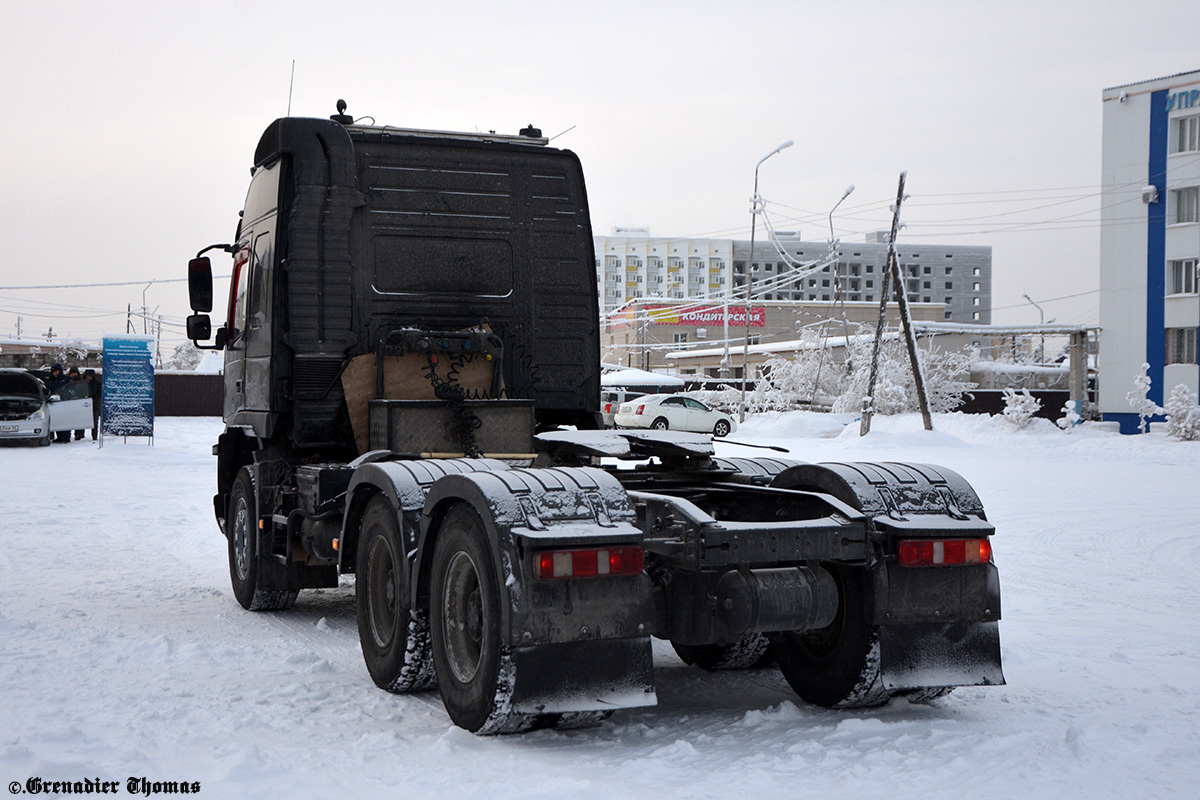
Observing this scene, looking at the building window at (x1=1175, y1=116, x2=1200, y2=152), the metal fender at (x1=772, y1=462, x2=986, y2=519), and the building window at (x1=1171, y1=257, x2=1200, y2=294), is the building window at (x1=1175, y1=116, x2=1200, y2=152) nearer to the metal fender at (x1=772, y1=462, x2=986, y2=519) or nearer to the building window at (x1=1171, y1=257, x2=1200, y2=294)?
the building window at (x1=1171, y1=257, x2=1200, y2=294)

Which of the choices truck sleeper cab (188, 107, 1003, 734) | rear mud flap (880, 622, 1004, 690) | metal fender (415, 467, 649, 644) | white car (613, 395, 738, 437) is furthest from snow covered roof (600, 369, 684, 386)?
metal fender (415, 467, 649, 644)

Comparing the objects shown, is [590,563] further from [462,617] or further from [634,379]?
[634,379]

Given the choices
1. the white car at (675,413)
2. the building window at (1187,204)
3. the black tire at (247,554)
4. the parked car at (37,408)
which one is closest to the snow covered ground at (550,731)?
the black tire at (247,554)

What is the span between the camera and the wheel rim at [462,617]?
4980mm

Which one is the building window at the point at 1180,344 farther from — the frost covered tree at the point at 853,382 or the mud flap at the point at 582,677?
the mud flap at the point at 582,677

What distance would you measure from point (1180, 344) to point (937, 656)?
123ft

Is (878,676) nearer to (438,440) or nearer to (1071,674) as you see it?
(1071,674)

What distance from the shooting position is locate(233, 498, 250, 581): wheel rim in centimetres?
829

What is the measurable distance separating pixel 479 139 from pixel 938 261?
553 feet

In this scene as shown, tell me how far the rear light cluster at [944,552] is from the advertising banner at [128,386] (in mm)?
24681

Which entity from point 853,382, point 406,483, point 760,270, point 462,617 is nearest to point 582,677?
point 462,617

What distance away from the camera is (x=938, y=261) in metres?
168

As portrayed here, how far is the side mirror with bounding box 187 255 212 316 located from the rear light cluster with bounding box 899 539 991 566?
598cm

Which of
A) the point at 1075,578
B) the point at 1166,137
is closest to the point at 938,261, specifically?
the point at 1166,137
